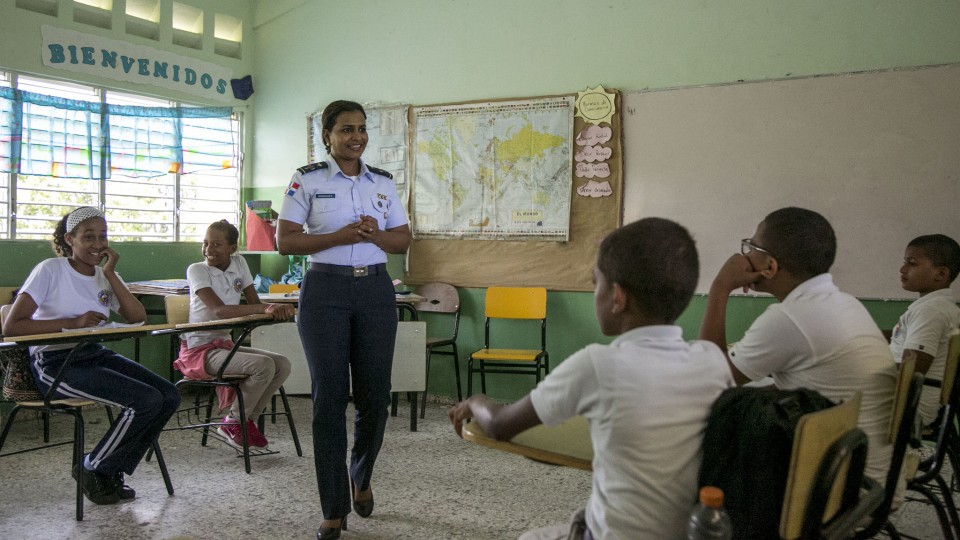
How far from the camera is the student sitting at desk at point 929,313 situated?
2.75 metres

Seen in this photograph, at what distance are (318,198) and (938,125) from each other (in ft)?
11.0

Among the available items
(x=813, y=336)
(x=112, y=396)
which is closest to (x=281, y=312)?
(x=112, y=396)

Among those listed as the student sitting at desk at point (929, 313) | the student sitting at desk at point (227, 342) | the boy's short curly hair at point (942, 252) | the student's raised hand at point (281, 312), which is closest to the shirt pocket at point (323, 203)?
the student's raised hand at point (281, 312)

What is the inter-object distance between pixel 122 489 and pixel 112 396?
0.43 metres


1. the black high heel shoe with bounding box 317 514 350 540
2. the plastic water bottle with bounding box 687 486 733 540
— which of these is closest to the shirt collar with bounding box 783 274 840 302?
the plastic water bottle with bounding box 687 486 733 540

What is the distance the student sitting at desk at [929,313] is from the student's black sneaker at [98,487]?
123 inches

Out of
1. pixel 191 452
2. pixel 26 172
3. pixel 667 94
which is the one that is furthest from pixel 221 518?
pixel 667 94

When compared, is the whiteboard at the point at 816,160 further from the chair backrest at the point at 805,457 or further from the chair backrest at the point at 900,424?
the chair backrest at the point at 805,457

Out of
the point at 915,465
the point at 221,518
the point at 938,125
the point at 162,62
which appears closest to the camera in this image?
the point at 915,465

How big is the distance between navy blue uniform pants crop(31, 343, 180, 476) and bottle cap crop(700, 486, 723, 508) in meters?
2.65

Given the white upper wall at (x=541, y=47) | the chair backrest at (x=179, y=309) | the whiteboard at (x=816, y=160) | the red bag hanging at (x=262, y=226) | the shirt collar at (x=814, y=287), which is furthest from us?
the red bag hanging at (x=262, y=226)

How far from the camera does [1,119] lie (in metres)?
4.82

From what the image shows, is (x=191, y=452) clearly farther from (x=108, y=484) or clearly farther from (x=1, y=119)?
(x=1, y=119)

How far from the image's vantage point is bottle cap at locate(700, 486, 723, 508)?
1194 millimetres
